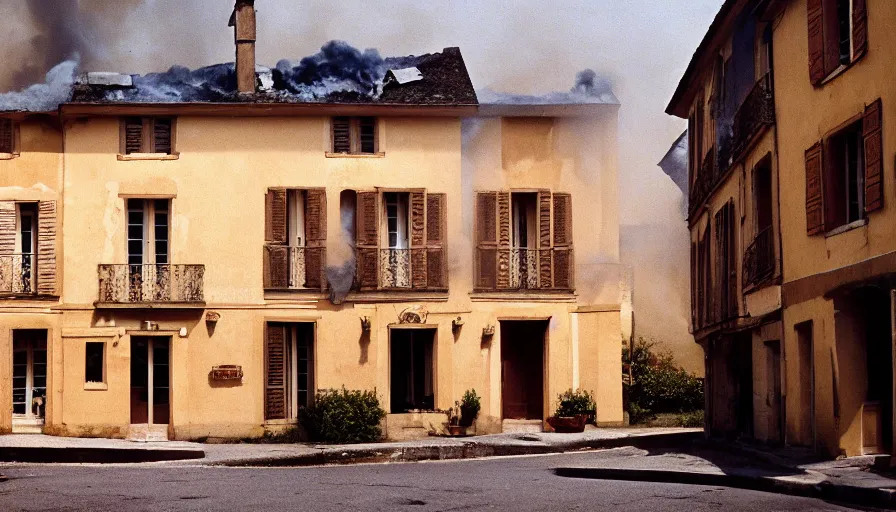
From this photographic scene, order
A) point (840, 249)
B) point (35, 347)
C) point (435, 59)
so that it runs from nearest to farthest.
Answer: point (840, 249)
point (35, 347)
point (435, 59)

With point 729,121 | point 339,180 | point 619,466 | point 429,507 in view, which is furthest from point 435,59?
point 429,507

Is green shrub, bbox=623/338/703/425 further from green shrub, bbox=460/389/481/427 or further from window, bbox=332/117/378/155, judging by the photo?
window, bbox=332/117/378/155

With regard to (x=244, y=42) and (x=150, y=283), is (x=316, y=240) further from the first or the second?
(x=244, y=42)

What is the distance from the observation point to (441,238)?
1198 inches

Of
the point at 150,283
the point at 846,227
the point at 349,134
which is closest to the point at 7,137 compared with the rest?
the point at 150,283

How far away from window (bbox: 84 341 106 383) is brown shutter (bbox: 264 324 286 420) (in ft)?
10.8

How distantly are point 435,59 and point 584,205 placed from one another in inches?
179

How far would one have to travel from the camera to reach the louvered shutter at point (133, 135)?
2995 centimetres

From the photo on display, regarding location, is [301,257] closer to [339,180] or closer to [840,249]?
[339,180]

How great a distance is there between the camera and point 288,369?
29984 millimetres

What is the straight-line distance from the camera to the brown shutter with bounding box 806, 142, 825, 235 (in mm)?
18000

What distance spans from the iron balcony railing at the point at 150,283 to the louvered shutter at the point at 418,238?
172 inches

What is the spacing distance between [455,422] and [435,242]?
12.4 ft

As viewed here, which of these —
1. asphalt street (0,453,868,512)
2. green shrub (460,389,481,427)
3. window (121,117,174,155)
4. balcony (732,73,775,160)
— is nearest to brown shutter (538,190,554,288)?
green shrub (460,389,481,427)
